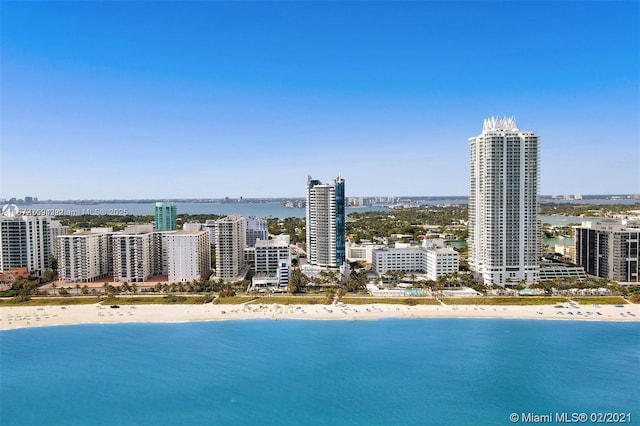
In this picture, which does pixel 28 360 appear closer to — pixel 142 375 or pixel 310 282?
pixel 142 375

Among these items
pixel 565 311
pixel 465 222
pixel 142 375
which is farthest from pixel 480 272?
pixel 465 222

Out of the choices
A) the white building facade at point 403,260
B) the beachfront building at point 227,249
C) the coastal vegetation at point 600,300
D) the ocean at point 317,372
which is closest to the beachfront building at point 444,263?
the white building facade at point 403,260

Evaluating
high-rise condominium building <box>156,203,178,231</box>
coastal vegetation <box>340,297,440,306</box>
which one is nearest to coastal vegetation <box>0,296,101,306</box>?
high-rise condominium building <box>156,203,178,231</box>

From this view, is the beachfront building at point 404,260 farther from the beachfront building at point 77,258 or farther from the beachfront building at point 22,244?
the beachfront building at point 22,244

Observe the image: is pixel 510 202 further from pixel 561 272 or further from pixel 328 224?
pixel 328 224

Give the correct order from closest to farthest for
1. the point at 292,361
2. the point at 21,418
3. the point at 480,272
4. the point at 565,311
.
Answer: the point at 21,418 → the point at 292,361 → the point at 565,311 → the point at 480,272

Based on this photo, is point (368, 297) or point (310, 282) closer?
point (368, 297)
